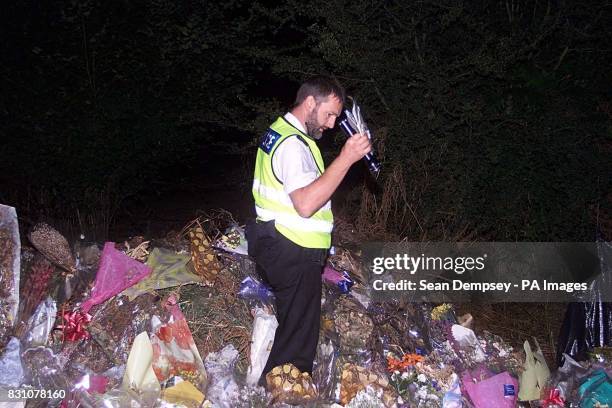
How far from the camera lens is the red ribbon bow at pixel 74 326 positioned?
3.71 metres

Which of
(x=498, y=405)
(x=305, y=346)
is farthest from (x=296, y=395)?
(x=498, y=405)

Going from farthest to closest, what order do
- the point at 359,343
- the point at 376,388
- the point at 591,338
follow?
1. the point at 591,338
2. the point at 359,343
3. the point at 376,388

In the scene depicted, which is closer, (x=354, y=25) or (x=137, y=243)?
(x=137, y=243)

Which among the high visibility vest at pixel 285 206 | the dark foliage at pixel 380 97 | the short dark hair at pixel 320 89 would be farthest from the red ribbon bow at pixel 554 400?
the dark foliage at pixel 380 97

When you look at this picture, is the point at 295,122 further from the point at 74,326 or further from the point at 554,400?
the point at 554,400

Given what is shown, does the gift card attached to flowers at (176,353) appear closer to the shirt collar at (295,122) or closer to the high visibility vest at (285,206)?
the high visibility vest at (285,206)

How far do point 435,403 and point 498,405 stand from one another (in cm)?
35

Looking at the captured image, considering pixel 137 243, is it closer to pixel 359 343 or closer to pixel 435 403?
pixel 359 343

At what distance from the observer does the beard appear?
3.36 m

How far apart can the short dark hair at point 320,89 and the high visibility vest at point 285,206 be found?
18 cm

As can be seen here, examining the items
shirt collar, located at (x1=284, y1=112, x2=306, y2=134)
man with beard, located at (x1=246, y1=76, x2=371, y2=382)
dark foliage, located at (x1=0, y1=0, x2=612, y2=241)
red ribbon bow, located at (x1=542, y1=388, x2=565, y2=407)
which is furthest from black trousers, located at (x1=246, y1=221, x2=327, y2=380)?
dark foliage, located at (x1=0, y1=0, x2=612, y2=241)

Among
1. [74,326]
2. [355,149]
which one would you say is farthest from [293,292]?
[74,326]

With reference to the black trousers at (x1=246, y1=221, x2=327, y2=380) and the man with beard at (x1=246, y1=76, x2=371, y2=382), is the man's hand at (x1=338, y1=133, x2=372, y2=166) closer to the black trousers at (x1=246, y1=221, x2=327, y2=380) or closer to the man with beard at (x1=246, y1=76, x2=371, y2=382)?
the man with beard at (x1=246, y1=76, x2=371, y2=382)

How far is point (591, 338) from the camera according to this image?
427 centimetres
